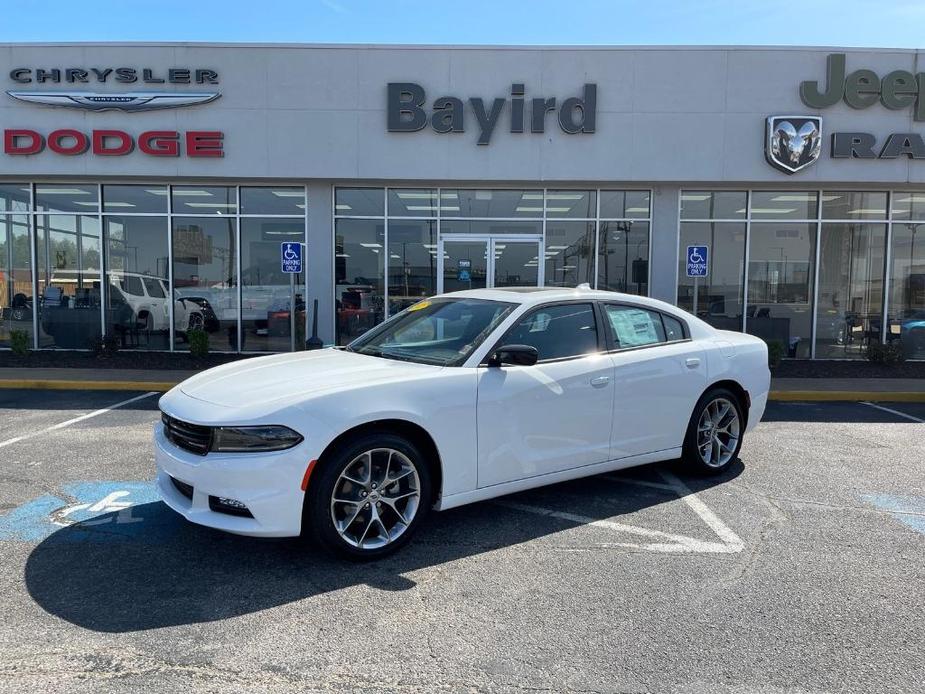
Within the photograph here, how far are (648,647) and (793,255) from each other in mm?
12744

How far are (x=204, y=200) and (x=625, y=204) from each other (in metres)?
8.46

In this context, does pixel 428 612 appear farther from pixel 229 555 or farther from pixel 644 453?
pixel 644 453

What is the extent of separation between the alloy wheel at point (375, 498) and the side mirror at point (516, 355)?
2.88 feet

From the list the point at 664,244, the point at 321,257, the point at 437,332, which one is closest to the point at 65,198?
the point at 321,257

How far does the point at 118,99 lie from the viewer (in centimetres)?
1240

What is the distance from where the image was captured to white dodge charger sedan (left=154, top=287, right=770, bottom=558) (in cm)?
362

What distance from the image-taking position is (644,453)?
507 cm

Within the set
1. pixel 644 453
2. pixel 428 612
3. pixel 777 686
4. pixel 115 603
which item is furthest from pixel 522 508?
pixel 115 603

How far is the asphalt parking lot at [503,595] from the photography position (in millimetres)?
2816

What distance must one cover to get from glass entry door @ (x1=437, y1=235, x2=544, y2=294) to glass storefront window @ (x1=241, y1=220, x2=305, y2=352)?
317 cm

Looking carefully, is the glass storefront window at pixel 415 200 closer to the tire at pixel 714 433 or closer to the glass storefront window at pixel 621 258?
the glass storefront window at pixel 621 258

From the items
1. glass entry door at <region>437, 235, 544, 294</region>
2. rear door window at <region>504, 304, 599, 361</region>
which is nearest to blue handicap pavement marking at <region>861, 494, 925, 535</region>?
rear door window at <region>504, 304, 599, 361</region>

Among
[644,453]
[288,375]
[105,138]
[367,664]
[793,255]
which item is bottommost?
[367,664]

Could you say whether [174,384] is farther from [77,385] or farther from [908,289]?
[908,289]
